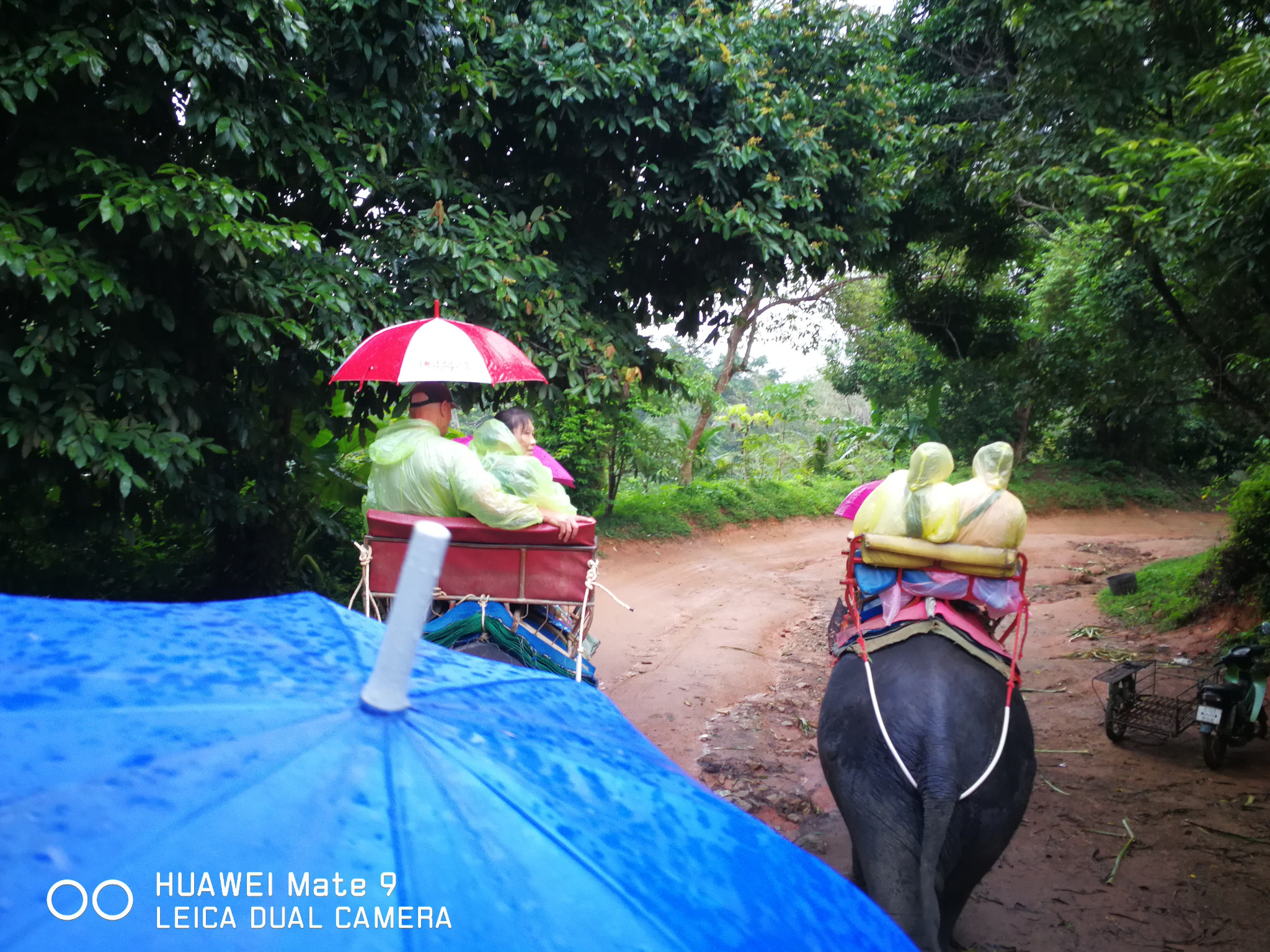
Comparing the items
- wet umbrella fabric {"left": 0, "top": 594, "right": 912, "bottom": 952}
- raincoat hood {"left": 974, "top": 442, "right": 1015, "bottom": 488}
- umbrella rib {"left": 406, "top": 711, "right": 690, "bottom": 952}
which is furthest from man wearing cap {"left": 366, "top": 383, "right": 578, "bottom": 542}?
umbrella rib {"left": 406, "top": 711, "right": 690, "bottom": 952}

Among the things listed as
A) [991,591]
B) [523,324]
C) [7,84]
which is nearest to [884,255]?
[523,324]

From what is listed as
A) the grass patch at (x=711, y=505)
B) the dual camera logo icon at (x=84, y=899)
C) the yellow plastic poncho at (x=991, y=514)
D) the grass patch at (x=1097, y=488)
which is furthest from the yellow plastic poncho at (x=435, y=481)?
the grass patch at (x=1097, y=488)

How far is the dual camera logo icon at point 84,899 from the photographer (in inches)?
36.9

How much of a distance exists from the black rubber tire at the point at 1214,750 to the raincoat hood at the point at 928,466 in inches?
145

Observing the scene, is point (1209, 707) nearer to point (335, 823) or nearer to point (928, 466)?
point (928, 466)

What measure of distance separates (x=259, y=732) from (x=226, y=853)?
198 mm

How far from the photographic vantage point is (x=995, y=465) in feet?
11.4

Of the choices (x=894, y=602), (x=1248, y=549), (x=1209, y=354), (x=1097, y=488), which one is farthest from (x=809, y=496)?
(x=894, y=602)

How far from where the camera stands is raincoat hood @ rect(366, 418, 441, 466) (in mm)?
3744

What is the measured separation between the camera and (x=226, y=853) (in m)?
1.02

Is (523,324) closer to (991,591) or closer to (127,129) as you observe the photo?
(127,129)

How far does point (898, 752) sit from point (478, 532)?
184 cm

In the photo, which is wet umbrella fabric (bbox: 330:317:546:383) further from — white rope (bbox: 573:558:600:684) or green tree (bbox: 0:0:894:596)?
white rope (bbox: 573:558:600:684)

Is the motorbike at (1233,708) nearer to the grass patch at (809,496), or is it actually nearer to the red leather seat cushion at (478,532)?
the red leather seat cushion at (478,532)
